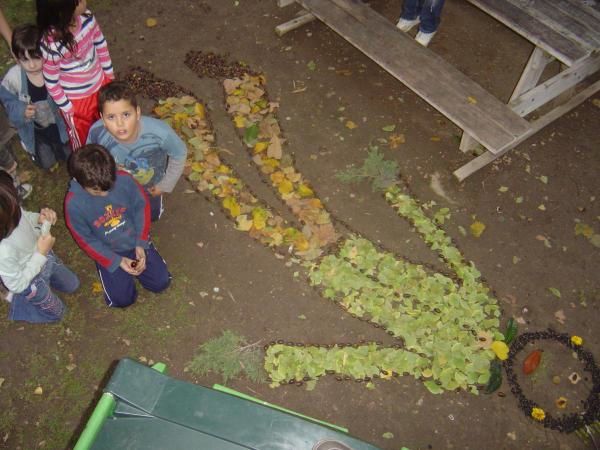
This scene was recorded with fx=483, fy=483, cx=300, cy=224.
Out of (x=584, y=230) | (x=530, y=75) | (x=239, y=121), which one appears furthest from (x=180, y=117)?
(x=584, y=230)

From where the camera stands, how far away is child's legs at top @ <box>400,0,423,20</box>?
508 cm

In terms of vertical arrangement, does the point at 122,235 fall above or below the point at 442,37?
below

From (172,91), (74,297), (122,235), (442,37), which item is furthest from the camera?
(442,37)

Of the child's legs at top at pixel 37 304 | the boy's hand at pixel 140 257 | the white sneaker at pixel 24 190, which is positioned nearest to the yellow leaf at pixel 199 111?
the white sneaker at pixel 24 190

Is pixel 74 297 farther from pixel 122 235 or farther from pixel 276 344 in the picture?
pixel 276 344

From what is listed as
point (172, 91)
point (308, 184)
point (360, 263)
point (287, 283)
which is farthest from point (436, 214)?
point (172, 91)

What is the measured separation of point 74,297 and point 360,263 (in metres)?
2.25

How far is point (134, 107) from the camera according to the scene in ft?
10.2

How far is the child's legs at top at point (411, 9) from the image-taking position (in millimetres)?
5082

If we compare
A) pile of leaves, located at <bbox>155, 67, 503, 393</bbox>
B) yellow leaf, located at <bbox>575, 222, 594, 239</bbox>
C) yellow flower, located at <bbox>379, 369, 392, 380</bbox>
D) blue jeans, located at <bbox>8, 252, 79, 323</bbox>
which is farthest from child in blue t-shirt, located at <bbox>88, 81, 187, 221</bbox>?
yellow leaf, located at <bbox>575, 222, 594, 239</bbox>

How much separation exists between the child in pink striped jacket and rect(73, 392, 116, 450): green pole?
249cm

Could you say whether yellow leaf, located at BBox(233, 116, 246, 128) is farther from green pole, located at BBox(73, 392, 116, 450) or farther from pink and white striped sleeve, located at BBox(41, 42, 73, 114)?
green pole, located at BBox(73, 392, 116, 450)

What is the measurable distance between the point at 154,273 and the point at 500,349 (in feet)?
8.54

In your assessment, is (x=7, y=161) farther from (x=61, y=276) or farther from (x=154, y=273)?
(x=154, y=273)
